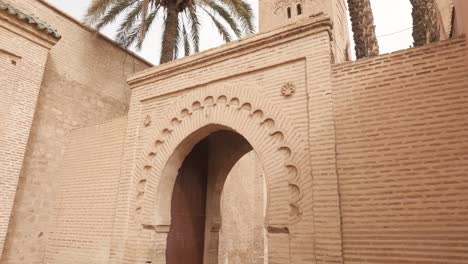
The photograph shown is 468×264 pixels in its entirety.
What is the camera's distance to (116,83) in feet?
31.3

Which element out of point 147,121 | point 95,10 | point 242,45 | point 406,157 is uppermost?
point 95,10

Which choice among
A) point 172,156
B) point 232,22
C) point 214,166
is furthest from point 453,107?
point 232,22

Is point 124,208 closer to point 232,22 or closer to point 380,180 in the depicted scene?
point 380,180

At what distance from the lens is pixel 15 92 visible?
696cm

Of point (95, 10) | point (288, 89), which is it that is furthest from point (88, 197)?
point (95, 10)

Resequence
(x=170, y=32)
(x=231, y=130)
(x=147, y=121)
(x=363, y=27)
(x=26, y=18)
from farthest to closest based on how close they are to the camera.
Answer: (x=170, y=32) < (x=363, y=27) < (x=26, y=18) < (x=147, y=121) < (x=231, y=130)

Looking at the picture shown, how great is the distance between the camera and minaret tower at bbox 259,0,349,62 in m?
9.80

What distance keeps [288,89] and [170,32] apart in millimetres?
5701

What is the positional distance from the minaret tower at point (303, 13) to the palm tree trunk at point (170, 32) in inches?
102

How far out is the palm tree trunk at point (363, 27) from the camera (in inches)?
350

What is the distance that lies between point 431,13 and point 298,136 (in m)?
6.39

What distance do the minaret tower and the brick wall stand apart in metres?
5.63

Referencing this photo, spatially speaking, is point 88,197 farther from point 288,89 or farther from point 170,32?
point 170,32

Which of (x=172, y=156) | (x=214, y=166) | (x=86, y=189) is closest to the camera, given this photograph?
(x=172, y=156)
